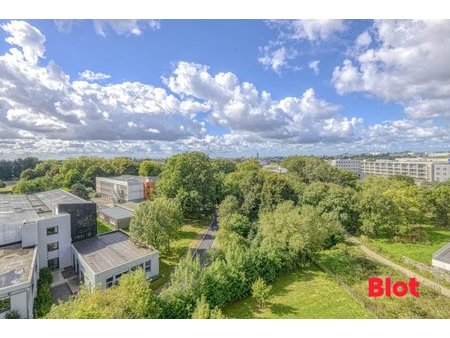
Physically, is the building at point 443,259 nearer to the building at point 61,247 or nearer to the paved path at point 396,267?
the paved path at point 396,267

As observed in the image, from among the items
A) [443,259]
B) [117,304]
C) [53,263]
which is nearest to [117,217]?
[53,263]

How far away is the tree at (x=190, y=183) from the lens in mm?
20141

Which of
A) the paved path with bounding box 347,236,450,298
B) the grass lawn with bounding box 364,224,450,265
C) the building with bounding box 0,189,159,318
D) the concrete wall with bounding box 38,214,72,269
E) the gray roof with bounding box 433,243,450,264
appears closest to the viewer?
the building with bounding box 0,189,159,318

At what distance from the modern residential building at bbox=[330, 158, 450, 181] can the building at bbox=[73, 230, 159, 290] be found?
44.4 metres

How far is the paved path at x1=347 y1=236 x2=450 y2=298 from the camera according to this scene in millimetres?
10351

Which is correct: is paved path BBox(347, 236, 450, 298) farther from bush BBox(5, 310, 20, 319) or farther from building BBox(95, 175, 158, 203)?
building BBox(95, 175, 158, 203)

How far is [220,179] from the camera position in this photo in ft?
79.9

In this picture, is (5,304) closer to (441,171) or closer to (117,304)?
(117,304)

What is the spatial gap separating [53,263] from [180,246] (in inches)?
252

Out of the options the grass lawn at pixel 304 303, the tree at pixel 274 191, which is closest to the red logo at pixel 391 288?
the grass lawn at pixel 304 303

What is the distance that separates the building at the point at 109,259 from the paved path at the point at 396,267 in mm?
11519

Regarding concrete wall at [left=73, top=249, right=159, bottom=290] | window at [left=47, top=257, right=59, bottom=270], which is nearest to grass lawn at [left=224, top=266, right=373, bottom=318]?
concrete wall at [left=73, top=249, right=159, bottom=290]

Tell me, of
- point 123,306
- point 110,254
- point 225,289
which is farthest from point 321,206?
point 123,306

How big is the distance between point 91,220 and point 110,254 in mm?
2849
